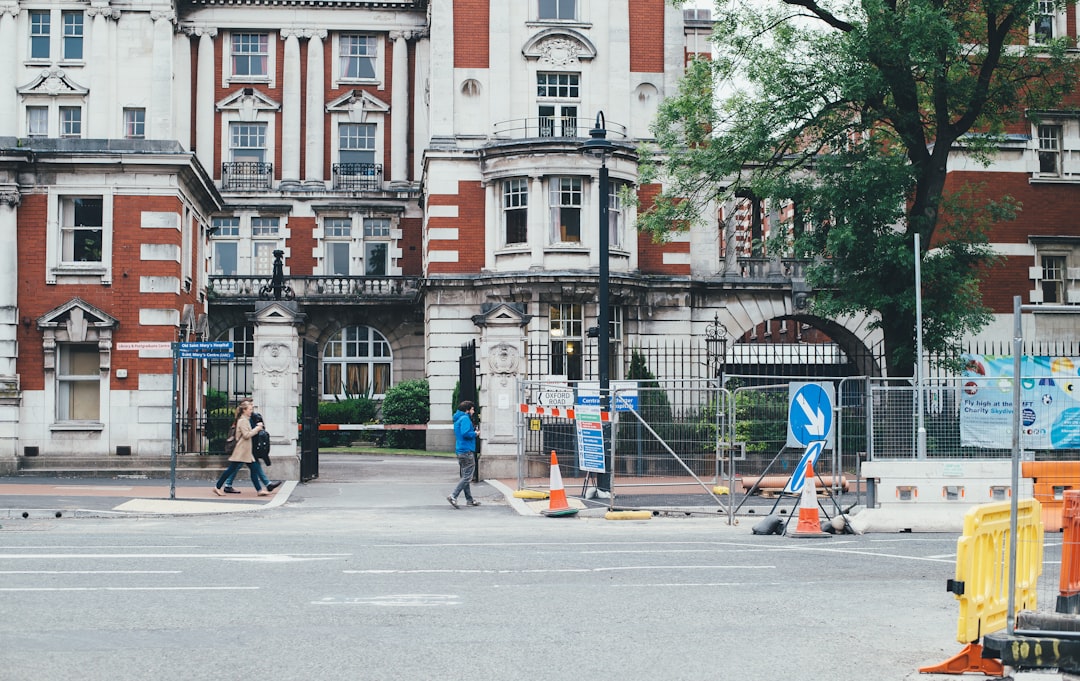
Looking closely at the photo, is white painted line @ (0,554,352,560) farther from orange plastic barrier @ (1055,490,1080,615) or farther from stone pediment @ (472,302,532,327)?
stone pediment @ (472,302,532,327)

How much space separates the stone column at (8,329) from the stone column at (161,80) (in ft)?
73.5

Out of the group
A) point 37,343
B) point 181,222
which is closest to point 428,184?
point 181,222

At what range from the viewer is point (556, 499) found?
20.1 meters

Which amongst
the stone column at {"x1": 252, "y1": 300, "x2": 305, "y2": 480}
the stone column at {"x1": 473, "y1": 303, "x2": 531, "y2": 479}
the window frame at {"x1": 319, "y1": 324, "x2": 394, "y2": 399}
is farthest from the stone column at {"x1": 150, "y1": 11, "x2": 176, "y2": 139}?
the stone column at {"x1": 473, "y1": 303, "x2": 531, "y2": 479}

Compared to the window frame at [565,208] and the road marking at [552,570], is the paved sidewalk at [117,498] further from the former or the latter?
the window frame at [565,208]

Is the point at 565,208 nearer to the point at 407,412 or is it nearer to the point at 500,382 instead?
the point at 407,412

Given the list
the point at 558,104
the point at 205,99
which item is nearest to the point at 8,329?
the point at 558,104

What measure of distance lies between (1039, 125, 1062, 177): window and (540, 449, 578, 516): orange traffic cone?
83.8ft

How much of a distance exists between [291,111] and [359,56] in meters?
3.64

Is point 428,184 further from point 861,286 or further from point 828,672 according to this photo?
→ point 828,672

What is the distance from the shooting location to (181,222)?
1080 inches

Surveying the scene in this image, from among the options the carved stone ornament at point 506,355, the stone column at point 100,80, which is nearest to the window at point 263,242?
the stone column at point 100,80

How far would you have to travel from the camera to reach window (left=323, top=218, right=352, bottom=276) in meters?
50.0

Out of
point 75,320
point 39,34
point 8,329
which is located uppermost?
point 39,34
